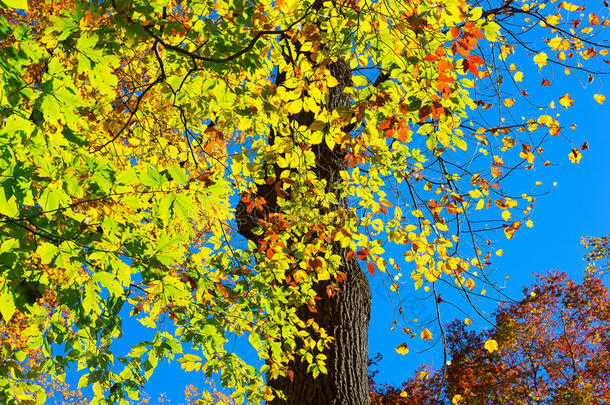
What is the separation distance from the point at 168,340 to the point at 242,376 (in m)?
0.70

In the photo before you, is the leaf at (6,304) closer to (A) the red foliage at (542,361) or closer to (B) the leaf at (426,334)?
(B) the leaf at (426,334)

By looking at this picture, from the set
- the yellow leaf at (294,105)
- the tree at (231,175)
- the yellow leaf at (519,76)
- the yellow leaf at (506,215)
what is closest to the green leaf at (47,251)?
the tree at (231,175)

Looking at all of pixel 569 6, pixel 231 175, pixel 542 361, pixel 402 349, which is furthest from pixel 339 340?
pixel 542 361

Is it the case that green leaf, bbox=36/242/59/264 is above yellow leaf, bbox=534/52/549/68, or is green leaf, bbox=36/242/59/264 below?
below

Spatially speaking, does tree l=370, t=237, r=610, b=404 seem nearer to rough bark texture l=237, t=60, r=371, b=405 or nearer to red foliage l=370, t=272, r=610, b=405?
red foliage l=370, t=272, r=610, b=405

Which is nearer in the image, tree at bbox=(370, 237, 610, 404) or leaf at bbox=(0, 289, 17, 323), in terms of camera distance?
leaf at bbox=(0, 289, 17, 323)

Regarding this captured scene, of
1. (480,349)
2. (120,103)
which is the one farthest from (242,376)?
(480,349)

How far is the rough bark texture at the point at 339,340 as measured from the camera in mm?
4543

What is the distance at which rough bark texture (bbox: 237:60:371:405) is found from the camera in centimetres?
454

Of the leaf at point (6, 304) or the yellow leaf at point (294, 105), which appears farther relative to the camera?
the yellow leaf at point (294, 105)

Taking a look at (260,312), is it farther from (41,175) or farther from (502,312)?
(502,312)

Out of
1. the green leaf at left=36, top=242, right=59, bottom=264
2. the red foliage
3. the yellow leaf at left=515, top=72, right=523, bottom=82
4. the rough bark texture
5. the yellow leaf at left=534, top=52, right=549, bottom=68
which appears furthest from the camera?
the red foliage

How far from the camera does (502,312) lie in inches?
707

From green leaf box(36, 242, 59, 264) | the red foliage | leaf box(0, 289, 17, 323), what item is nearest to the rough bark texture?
green leaf box(36, 242, 59, 264)
